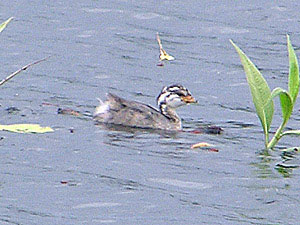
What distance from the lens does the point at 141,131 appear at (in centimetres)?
1371

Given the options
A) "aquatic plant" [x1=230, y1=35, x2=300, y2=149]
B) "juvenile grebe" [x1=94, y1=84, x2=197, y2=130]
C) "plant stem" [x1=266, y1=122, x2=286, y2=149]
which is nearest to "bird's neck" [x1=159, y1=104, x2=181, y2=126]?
"juvenile grebe" [x1=94, y1=84, x2=197, y2=130]

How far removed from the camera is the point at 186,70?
681 inches

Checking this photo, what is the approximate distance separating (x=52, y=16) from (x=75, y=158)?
10037mm

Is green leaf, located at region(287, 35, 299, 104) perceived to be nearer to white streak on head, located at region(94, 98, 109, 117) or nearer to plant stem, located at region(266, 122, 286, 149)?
plant stem, located at region(266, 122, 286, 149)

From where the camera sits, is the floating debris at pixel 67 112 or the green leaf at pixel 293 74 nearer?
the green leaf at pixel 293 74

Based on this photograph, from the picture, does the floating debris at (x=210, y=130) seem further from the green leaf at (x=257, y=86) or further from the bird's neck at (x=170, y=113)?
the green leaf at (x=257, y=86)

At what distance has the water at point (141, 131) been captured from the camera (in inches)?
383

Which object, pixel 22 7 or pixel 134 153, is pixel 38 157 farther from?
pixel 22 7

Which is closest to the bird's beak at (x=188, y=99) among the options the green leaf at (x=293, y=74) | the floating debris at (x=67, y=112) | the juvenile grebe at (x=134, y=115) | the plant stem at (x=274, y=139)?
the juvenile grebe at (x=134, y=115)

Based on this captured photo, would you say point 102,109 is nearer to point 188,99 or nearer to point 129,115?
point 129,115

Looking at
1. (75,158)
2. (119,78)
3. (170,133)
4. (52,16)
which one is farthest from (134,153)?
(52,16)

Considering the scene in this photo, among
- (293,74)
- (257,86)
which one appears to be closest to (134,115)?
(257,86)

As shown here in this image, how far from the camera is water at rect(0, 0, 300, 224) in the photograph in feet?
31.9

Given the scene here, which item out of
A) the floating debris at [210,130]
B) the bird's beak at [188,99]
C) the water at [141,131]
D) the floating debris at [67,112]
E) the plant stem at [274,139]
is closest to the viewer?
the water at [141,131]
